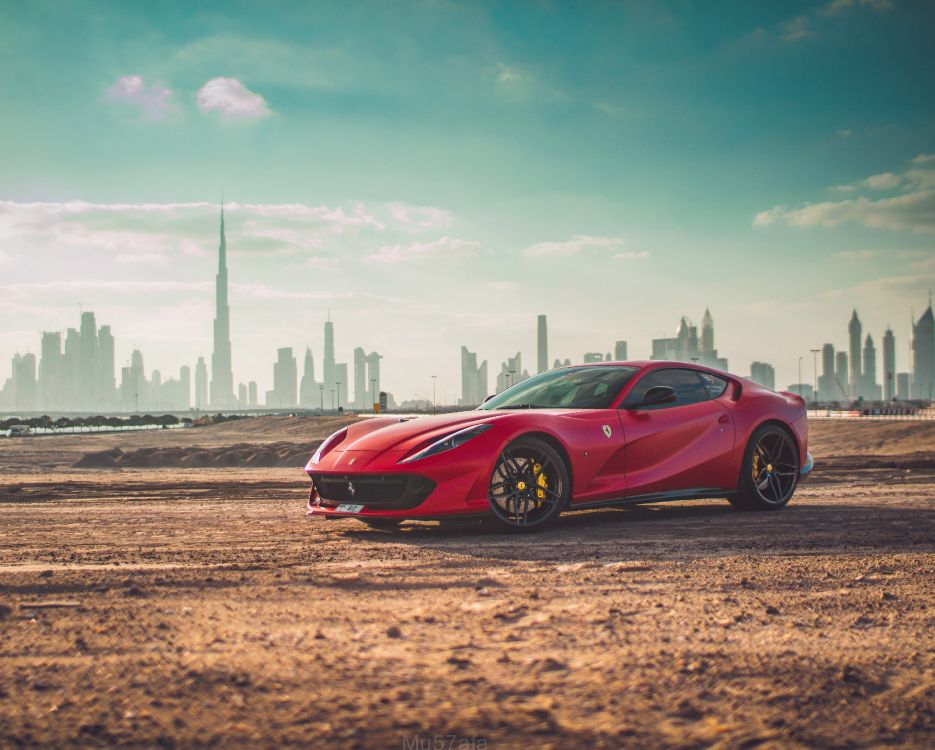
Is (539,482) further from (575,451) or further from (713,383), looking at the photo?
(713,383)

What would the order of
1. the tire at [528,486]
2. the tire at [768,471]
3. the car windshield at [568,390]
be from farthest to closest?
the tire at [768,471], the car windshield at [568,390], the tire at [528,486]

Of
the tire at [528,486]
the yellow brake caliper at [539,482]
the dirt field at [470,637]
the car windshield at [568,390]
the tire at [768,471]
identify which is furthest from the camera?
the tire at [768,471]

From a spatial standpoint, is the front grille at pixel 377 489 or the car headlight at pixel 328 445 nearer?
the front grille at pixel 377 489

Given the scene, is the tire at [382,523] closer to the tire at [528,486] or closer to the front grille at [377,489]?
the front grille at [377,489]

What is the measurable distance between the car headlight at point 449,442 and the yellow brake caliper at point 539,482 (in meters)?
0.54

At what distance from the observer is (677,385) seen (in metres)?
7.94

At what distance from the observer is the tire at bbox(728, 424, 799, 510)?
8.02m

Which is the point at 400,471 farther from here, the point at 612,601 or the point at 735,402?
the point at 735,402

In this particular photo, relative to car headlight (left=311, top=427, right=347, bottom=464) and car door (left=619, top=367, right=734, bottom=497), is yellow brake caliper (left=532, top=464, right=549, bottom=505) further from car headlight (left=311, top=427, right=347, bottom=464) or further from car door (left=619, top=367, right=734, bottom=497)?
car headlight (left=311, top=427, right=347, bottom=464)

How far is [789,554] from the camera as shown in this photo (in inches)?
217

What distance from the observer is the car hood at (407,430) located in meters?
6.68

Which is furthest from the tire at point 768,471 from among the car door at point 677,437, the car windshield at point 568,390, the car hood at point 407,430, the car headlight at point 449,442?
the car headlight at point 449,442

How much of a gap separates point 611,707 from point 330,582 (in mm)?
2332

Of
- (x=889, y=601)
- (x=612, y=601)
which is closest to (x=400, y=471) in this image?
(x=612, y=601)
